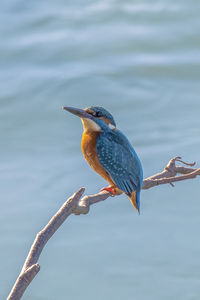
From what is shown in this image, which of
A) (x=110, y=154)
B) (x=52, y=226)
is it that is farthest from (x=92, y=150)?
(x=52, y=226)

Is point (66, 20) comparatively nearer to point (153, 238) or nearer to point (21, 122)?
point (21, 122)

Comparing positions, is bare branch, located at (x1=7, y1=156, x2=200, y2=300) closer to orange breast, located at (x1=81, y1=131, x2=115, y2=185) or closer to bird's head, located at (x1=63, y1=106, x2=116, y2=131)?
orange breast, located at (x1=81, y1=131, x2=115, y2=185)

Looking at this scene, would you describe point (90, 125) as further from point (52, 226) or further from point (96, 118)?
point (52, 226)

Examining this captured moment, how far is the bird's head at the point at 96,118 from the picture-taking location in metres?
3.01

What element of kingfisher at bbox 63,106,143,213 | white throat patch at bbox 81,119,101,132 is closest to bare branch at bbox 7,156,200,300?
kingfisher at bbox 63,106,143,213

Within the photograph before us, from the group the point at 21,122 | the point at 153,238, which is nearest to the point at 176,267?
the point at 153,238

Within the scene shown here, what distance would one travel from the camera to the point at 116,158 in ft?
10.2

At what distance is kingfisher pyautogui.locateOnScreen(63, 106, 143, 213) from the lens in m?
3.03

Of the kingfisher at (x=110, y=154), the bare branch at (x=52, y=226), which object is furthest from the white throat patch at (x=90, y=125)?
the bare branch at (x=52, y=226)

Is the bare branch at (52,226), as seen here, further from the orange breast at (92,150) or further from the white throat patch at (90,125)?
the white throat patch at (90,125)

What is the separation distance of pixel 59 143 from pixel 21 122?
504mm

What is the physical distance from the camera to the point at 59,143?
5.33 m

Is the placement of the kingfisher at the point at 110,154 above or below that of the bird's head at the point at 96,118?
below

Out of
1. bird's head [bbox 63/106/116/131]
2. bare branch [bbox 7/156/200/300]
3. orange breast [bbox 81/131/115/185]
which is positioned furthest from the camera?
orange breast [bbox 81/131/115/185]
